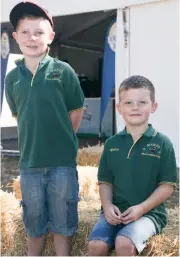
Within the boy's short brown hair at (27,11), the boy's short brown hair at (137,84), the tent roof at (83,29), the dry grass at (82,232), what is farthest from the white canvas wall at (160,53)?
the boy's short brown hair at (27,11)

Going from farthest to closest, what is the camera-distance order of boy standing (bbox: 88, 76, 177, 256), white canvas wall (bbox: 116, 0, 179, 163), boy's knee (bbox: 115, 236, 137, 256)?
white canvas wall (bbox: 116, 0, 179, 163), boy standing (bbox: 88, 76, 177, 256), boy's knee (bbox: 115, 236, 137, 256)

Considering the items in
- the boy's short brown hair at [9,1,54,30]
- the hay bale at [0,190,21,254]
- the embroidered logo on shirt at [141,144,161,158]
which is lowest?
the hay bale at [0,190,21,254]

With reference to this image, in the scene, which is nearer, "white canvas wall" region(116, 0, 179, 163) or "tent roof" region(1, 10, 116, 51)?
"white canvas wall" region(116, 0, 179, 163)

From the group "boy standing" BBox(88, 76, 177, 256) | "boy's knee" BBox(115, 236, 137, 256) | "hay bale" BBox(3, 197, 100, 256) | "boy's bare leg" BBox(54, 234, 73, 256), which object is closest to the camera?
"boy's knee" BBox(115, 236, 137, 256)

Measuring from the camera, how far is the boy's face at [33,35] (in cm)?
249

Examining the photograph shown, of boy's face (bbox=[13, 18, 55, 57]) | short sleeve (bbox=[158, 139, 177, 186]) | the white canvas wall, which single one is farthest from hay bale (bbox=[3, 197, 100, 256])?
the white canvas wall

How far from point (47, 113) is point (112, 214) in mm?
686

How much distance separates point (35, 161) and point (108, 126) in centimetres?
875

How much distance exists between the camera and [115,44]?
269 inches

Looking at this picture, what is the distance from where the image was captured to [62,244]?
8.42 feet

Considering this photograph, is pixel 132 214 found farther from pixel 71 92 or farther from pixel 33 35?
pixel 33 35

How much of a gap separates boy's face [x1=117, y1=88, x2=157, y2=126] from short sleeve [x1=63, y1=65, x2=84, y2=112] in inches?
11.3

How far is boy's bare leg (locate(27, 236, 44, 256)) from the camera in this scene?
2633 mm

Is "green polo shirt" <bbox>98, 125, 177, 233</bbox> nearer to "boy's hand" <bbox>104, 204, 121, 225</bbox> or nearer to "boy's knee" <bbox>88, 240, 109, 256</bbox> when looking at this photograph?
"boy's hand" <bbox>104, 204, 121, 225</bbox>
